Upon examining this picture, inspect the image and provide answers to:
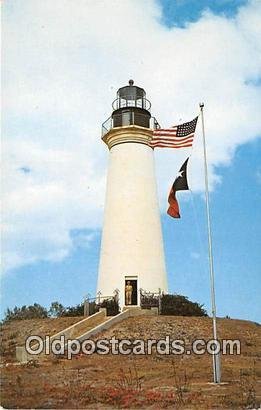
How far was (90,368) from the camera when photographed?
14.2 metres

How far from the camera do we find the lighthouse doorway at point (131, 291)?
2714 centimetres

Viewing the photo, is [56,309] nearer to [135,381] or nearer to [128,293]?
[128,293]

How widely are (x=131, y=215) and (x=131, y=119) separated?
543 cm

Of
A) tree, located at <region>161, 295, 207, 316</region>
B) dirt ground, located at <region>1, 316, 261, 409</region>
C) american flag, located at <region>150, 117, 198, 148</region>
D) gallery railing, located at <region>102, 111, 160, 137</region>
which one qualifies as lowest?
dirt ground, located at <region>1, 316, 261, 409</region>

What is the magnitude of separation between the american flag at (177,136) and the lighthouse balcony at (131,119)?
13338 millimetres

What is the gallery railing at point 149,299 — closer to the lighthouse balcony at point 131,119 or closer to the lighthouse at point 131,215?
the lighthouse at point 131,215

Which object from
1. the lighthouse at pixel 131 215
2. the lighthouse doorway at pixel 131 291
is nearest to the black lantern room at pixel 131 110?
the lighthouse at pixel 131 215

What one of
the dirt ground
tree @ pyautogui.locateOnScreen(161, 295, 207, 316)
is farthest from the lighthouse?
the dirt ground

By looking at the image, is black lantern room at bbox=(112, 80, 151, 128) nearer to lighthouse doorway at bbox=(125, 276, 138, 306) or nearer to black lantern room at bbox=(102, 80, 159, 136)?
black lantern room at bbox=(102, 80, 159, 136)

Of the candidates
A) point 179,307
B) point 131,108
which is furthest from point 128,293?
point 131,108

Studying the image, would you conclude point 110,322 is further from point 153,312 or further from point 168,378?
point 168,378

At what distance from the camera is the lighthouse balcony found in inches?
1173

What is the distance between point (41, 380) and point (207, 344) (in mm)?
8232

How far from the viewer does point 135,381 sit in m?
12.2
